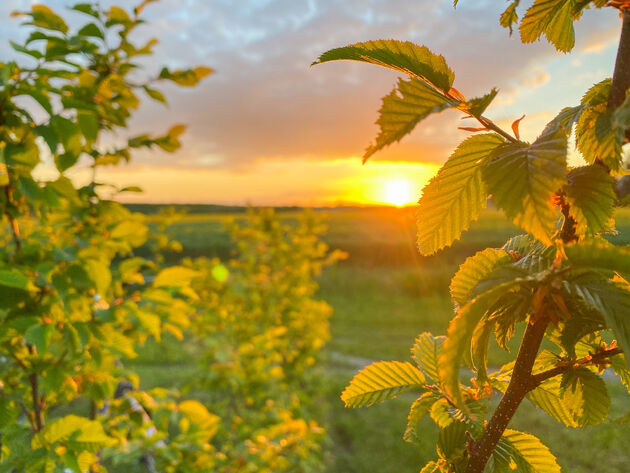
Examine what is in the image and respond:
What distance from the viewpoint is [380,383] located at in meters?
0.82

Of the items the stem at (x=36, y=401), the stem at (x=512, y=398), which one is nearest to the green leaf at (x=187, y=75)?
the stem at (x=36, y=401)

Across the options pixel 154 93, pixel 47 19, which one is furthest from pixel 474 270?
pixel 47 19

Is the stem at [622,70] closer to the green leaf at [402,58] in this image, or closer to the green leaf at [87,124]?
the green leaf at [402,58]

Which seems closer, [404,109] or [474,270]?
[404,109]

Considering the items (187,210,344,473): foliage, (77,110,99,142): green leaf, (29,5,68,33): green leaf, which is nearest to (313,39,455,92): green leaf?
(77,110,99,142): green leaf

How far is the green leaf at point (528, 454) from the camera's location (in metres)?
0.72

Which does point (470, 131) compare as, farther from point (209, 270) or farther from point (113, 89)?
point (209, 270)

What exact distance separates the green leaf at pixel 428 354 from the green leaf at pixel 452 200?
0.29 m

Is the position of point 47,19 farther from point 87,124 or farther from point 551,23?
point 551,23

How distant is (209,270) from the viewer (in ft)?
19.0

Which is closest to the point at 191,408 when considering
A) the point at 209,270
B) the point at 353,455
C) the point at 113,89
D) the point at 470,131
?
the point at 113,89

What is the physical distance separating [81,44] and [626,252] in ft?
6.70

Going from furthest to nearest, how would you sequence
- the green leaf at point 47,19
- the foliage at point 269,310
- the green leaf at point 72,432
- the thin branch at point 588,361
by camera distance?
the foliage at point 269,310 < the green leaf at point 47,19 < the green leaf at point 72,432 < the thin branch at point 588,361

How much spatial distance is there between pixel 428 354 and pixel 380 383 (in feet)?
0.43
